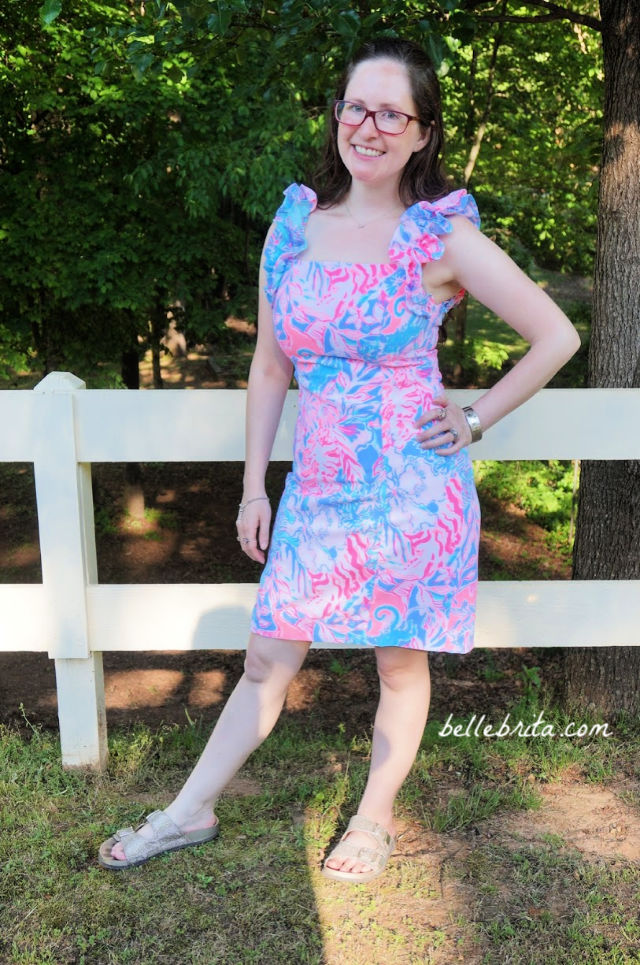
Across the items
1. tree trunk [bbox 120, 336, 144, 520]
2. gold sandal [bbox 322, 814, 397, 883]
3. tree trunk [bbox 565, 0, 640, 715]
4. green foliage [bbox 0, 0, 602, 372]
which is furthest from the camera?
tree trunk [bbox 120, 336, 144, 520]

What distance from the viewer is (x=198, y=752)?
3.20 meters

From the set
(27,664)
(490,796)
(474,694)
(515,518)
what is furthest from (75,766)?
(515,518)

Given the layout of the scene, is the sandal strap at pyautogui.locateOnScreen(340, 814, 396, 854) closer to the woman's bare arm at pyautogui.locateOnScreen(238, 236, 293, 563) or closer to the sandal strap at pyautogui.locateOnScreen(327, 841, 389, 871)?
the sandal strap at pyautogui.locateOnScreen(327, 841, 389, 871)

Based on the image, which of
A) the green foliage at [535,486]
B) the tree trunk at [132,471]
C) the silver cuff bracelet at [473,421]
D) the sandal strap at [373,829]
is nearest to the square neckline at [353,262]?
the silver cuff bracelet at [473,421]

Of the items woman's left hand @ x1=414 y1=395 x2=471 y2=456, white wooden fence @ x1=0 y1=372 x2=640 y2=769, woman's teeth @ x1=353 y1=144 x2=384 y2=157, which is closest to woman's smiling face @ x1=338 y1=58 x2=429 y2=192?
woman's teeth @ x1=353 y1=144 x2=384 y2=157

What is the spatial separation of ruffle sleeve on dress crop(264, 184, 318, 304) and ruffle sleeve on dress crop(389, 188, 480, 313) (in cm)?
25

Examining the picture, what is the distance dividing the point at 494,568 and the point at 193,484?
3.53m

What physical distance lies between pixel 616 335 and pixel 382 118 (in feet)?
5.65

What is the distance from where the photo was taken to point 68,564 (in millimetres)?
2934

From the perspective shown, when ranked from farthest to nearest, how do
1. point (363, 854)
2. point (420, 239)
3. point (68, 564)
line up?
1. point (68, 564)
2. point (363, 854)
3. point (420, 239)

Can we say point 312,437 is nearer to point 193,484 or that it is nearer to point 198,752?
point 198,752

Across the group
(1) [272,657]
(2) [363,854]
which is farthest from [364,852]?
(1) [272,657]

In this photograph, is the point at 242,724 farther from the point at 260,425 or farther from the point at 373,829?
the point at 260,425

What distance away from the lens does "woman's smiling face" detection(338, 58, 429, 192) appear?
7.16 ft
